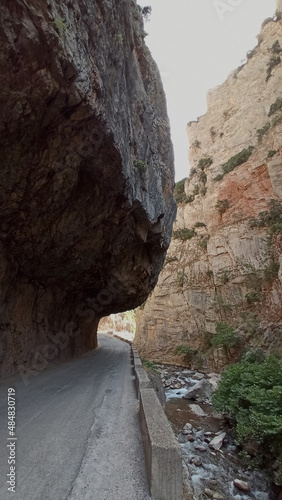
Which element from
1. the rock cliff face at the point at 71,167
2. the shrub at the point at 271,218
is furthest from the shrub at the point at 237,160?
the rock cliff face at the point at 71,167

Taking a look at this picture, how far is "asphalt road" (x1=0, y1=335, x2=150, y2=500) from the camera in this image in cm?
274

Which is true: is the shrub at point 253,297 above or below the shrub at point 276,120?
below

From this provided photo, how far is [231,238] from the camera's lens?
23.2 metres

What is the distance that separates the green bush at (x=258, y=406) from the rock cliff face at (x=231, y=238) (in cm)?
674

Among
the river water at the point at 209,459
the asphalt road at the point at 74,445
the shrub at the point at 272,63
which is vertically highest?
the shrub at the point at 272,63

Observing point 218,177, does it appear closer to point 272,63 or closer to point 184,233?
point 184,233

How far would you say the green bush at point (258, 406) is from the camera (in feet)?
22.0

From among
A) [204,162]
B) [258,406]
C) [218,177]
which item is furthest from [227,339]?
[204,162]

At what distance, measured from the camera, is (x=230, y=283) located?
22.1m

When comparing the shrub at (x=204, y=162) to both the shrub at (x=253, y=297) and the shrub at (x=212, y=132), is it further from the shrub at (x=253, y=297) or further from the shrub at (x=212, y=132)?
the shrub at (x=253, y=297)

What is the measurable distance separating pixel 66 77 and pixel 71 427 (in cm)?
640

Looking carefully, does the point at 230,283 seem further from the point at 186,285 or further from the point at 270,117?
the point at 270,117

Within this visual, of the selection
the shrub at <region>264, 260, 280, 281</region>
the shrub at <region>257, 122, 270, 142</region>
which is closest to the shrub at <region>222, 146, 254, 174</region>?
the shrub at <region>257, 122, 270, 142</region>

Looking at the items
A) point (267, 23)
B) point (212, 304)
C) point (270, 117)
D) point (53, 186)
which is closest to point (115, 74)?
point (53, 186)
